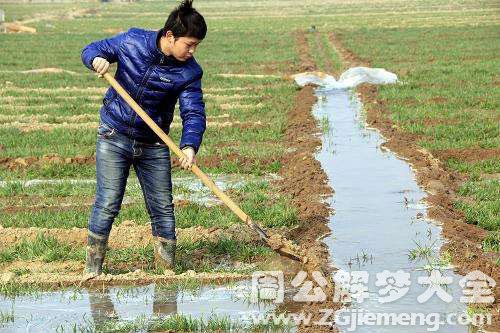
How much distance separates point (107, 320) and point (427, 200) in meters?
4.07

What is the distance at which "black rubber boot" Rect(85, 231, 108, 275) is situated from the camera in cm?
679

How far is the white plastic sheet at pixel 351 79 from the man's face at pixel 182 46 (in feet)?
44.3

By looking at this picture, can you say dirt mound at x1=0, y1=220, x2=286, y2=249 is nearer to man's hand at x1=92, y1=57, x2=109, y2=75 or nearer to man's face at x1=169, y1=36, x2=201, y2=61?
man's hand at x1=92, y1=57, x2=109, y2=75

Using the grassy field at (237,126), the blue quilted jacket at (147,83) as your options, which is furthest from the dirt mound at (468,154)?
the blue quilted jacket at (147,83)

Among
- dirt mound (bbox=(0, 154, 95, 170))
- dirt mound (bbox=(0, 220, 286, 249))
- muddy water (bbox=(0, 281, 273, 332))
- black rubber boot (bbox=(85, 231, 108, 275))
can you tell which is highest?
dirt mound (bbox=(0, 154, 95, 170))

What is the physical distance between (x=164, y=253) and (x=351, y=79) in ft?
44.2

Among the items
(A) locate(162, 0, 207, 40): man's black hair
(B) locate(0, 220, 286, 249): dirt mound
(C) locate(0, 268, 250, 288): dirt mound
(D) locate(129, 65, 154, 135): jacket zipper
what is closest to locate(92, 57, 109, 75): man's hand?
(D) locate(129, 65, 154, 135): jacket zipper

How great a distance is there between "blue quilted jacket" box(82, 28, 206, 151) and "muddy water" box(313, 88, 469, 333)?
155 centimetres

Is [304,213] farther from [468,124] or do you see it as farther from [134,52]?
[468,124]

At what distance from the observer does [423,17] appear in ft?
182

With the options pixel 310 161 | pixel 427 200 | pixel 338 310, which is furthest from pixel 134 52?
pixel 310 161

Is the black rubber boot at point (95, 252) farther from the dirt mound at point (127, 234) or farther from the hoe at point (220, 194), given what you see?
the dirt mound at point (127, 234)

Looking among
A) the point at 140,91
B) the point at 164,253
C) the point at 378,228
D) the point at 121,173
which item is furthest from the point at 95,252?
the point at 378,228

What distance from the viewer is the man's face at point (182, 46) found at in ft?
20.2
